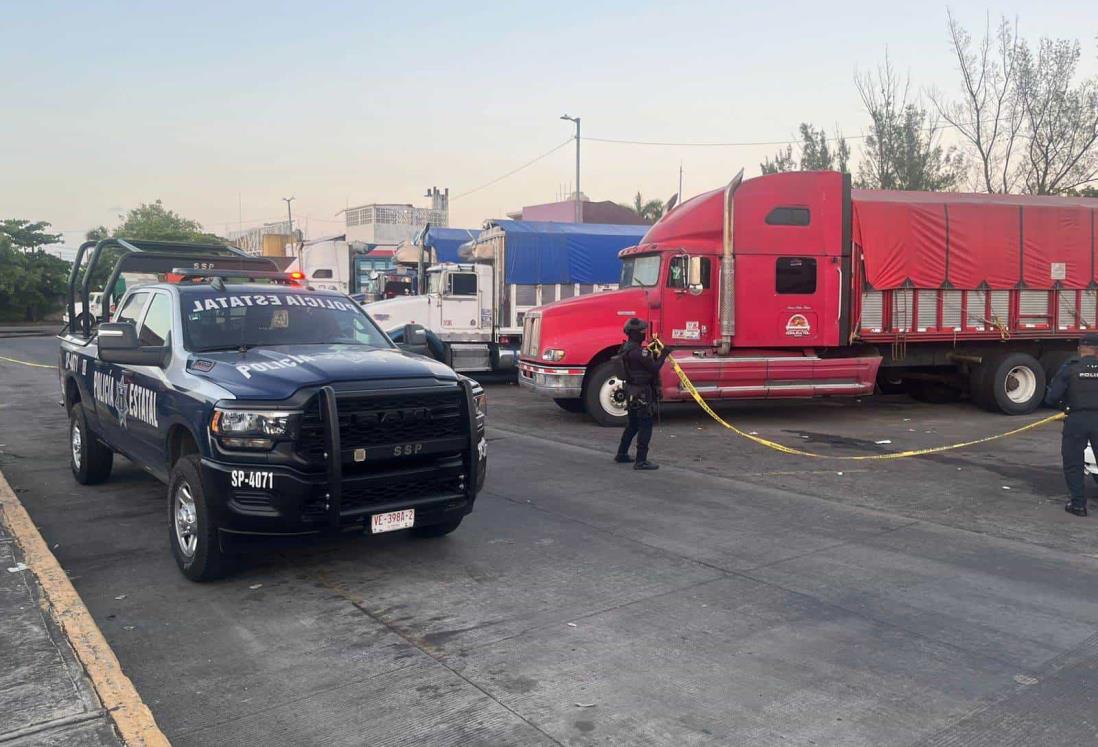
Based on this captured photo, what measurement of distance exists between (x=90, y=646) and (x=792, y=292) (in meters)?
11.6

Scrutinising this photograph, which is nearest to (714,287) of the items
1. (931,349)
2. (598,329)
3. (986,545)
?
(598,329)

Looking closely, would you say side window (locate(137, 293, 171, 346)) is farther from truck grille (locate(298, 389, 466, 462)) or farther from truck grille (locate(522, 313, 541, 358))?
truck grille (locate(522, 313, 541, 358))

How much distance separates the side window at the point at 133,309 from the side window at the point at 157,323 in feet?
1.08

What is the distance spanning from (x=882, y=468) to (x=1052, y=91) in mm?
22954

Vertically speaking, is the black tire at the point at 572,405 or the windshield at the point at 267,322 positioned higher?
the windshield at the point at 267,322

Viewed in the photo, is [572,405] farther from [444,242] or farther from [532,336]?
[444,242]

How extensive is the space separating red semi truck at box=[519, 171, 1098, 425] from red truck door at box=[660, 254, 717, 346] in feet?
0.06

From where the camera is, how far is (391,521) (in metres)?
5.66

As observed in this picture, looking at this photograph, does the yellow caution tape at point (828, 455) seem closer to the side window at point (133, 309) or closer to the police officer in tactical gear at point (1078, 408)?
the police officer in tactical gear at point (1078, 408)

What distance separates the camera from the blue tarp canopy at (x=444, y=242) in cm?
2202

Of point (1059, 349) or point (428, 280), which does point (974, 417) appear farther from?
point (428, 280)

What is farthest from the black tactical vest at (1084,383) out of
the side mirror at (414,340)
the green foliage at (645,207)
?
the green foliage at (645,207)

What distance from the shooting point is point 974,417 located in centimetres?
1516

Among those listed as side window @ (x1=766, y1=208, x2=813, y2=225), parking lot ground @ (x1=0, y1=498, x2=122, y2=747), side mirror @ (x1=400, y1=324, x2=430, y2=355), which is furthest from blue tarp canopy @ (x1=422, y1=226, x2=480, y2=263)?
parking lot ground @ (x1=0, y1=498, x2=122, y2=747)
